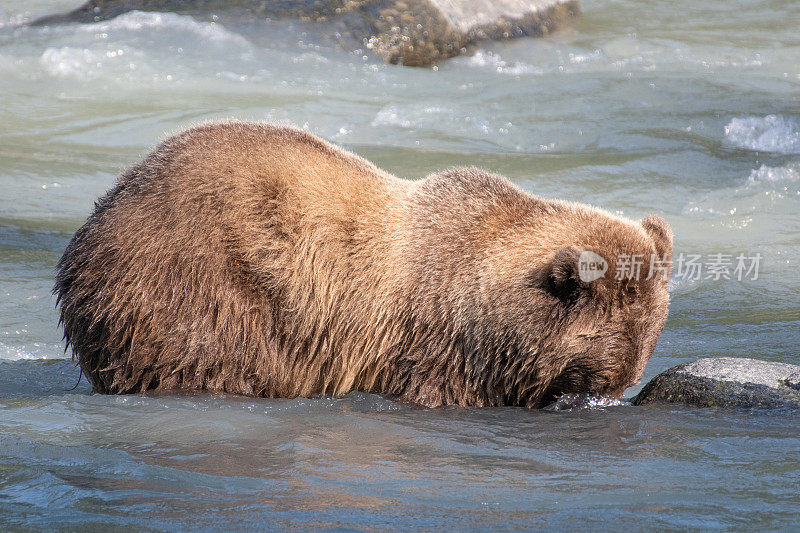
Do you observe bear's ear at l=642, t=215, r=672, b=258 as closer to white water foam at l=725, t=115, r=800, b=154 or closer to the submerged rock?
white water foam at l=725, t=115, r=800, b=154

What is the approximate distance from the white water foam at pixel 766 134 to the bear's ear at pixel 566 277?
669 centimetres

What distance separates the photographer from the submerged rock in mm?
14508

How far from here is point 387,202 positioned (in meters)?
5.46

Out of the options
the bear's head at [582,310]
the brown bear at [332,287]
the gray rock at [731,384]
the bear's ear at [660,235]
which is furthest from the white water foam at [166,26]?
the gray rock at [731,384]

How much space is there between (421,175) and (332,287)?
191 inches

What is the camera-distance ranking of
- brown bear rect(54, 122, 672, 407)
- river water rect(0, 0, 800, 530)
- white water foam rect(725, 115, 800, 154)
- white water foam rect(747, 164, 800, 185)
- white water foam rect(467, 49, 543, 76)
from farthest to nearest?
white water foam rect(467, 49, 543, 76), white water foam rect(725, 115, 800, 154), white water foam rect(747, 164, 800, 185), brown bear rect(54, 122, 672, 407), river water rect(0, 0, 800, 530)

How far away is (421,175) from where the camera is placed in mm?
9969

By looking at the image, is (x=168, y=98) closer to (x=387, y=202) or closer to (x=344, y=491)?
(x=387, y=202)

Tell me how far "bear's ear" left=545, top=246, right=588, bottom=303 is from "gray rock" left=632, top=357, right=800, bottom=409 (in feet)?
2.51

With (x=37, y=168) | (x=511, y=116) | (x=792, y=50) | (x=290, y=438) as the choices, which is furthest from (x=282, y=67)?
(x=290, y=438)

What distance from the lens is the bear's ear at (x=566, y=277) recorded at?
4.93m

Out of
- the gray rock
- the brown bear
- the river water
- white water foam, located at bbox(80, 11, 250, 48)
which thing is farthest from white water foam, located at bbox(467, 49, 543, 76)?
the gray rock

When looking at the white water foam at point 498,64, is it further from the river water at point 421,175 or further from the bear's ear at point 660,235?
the bear's ear at point 660,235

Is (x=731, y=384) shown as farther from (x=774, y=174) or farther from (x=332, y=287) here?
(x=774, y=174)
